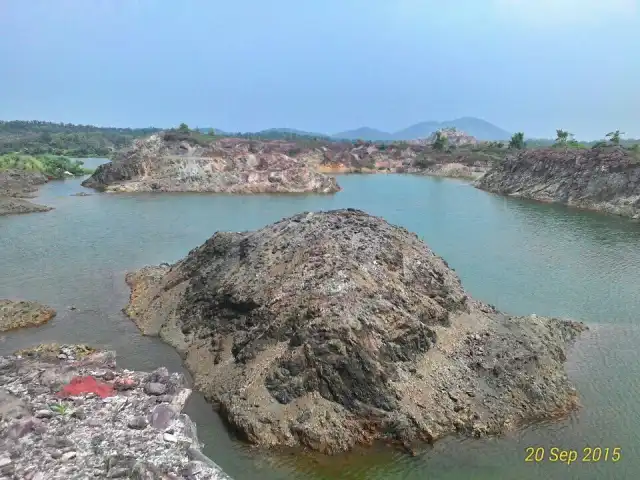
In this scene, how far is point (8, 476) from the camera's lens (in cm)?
1061

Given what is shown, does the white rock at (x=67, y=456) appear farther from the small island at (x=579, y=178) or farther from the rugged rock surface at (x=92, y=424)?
the small island at (x=579, y=178)

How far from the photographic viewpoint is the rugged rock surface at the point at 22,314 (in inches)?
845

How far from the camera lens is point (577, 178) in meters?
58.9

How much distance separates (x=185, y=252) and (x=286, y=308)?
61.4 feet

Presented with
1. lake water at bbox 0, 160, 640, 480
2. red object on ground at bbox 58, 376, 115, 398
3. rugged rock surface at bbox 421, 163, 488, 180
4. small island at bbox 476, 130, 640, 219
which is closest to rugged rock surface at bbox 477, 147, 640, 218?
small island at bbox 476, 130, 640, 219

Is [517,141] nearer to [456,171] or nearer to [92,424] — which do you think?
[456,171]

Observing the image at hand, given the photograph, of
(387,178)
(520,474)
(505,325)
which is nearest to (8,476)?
(520,474)

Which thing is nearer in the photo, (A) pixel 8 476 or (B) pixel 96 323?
(A) pixel 8 476

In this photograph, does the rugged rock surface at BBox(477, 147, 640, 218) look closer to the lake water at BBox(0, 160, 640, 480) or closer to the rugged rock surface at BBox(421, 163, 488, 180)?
the lake water at BBox(0, 160, 640, 480)

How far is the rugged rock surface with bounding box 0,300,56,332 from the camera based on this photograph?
70.4 ft

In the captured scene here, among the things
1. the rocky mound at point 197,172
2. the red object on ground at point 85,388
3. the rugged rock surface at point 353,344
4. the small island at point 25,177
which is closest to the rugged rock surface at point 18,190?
the small island at point 25,177

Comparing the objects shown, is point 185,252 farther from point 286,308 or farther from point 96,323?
point 286,308
